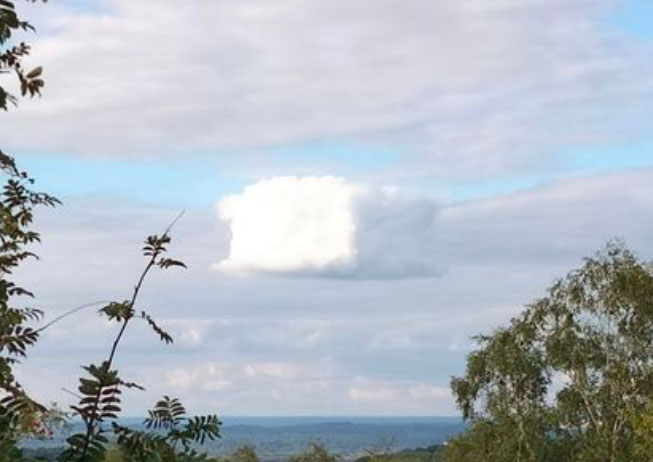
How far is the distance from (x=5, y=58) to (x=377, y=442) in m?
22.6

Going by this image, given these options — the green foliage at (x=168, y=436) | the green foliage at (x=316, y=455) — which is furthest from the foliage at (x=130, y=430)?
the green foliage at (x=316, y=455)

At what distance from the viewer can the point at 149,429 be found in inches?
136

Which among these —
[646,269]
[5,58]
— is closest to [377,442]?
[5,58]

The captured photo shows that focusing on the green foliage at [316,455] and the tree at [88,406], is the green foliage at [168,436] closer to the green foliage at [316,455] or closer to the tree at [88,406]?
the tree at [88,406]

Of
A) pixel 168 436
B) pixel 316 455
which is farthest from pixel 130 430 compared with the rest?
pixel 316 455

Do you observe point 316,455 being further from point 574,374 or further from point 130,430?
point 130,430

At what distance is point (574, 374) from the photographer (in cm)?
4978

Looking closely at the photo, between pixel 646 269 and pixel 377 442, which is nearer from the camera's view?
pixel 377 442

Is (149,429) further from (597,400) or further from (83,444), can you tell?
(597,400)

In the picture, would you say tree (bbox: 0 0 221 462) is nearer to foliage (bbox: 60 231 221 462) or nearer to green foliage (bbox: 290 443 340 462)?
foliage (bbox: 60 231 221 462)

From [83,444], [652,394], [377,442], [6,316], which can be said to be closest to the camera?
[83,444]

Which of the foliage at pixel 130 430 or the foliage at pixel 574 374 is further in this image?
the foliage at pixel 574 374

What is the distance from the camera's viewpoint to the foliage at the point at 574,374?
160 ft

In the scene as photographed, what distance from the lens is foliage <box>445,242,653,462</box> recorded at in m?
48.7
